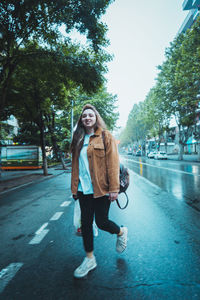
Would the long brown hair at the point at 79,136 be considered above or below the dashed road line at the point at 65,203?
above

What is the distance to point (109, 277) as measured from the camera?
2.50m

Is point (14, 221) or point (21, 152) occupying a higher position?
point (21, 152)

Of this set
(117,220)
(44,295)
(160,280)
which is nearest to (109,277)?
(160,280)

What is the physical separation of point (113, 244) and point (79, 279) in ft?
3.42

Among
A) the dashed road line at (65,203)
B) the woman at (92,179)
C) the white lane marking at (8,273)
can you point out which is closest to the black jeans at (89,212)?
the woman at (92,179)

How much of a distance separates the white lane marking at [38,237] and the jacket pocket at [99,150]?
6.51ft

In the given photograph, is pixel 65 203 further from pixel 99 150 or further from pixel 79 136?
pixel 99 150

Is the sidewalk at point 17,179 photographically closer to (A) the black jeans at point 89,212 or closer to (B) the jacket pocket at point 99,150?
(A) the black jeans at point 89,212

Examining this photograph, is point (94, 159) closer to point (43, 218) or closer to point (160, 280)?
point (160, 280)

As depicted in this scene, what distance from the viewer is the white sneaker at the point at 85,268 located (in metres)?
2.51

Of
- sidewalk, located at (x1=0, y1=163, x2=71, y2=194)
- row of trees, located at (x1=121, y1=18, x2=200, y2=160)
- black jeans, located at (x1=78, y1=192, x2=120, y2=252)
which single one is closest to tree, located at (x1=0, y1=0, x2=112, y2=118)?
sidewalk, located at (x1=0, y1=163, x2=71, y2=194)

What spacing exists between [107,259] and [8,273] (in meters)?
1.19

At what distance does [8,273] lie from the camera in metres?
2.66

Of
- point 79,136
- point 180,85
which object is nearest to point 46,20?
point 79,136
